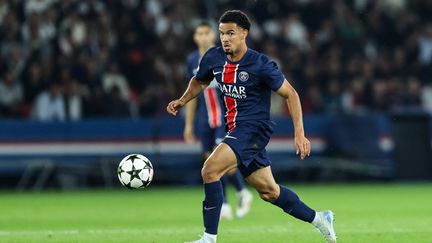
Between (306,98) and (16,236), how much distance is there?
11.8 meters

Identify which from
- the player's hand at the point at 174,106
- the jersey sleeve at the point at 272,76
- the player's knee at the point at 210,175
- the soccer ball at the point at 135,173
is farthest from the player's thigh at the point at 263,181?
the soccer ball at the point at 135,173

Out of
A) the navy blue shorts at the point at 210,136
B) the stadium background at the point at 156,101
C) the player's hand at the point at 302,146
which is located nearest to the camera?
the player's hand at the point at 302,146

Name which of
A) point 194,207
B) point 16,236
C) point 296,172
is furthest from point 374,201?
point 16,236

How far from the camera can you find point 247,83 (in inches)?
359

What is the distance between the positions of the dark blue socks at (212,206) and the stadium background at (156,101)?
31.3ft

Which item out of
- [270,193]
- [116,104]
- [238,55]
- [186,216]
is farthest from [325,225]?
[116,104]

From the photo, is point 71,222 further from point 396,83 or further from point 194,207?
point 396,83

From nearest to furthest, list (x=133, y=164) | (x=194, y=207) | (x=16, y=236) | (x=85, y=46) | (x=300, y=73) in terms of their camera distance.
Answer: (x=133, y=164), (x=16, y=236), (x=194, y=207), (x=85, y=46), (x=300, y=73)

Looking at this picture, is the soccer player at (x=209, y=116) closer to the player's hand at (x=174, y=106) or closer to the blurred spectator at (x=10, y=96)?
the player's hand at (x=174, y=106)

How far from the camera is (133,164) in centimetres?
995

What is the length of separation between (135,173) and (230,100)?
4.13ft

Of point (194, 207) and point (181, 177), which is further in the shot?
point (181, 177)

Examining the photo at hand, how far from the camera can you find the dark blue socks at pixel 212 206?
896 centimetres

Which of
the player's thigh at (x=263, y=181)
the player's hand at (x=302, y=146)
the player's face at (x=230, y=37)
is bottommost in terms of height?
the player's thigh at (x=263, y=181)
